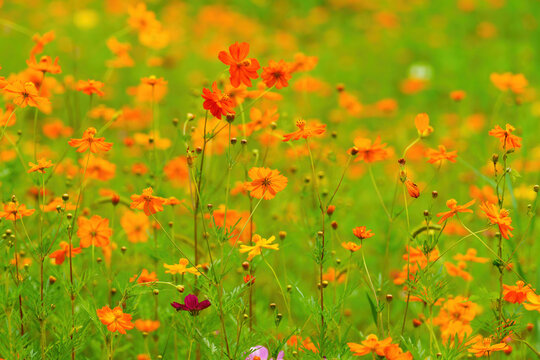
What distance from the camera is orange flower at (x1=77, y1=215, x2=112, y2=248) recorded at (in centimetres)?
136

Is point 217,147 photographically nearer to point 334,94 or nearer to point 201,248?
point 201,248

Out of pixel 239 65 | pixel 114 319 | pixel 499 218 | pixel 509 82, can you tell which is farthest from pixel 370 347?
pixel 509 82

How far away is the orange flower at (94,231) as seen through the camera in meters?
1.36

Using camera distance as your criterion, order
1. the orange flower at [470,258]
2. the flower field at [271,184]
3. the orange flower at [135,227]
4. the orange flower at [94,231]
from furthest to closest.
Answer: the orange flower at [135,227], the orange flower at [470,258], the orange flower at [94,231], the flower field at [271,184]

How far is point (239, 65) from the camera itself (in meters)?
1.21

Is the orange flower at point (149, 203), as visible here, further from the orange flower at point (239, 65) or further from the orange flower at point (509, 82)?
the orange flower at point (509, 82)

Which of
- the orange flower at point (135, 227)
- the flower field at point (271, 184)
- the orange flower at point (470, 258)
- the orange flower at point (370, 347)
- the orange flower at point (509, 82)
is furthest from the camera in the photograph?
the orange flower at point (509, 82)

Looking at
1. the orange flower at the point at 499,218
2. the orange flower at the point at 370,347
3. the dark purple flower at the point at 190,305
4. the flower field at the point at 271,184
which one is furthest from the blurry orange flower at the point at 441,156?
the dark purple flower at the point at 190,305

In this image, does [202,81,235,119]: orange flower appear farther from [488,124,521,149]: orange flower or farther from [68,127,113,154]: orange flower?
[488,124,521,149]: orange flower

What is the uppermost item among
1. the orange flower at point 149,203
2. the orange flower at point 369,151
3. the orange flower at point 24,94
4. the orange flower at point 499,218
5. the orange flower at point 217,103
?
the orange flower at point 217,103

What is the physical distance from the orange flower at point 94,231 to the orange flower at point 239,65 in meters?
0.43

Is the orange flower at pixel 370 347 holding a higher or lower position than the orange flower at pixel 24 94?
lower

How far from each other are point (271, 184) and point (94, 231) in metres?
0.42

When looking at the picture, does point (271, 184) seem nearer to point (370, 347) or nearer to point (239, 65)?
point (239, 65)
